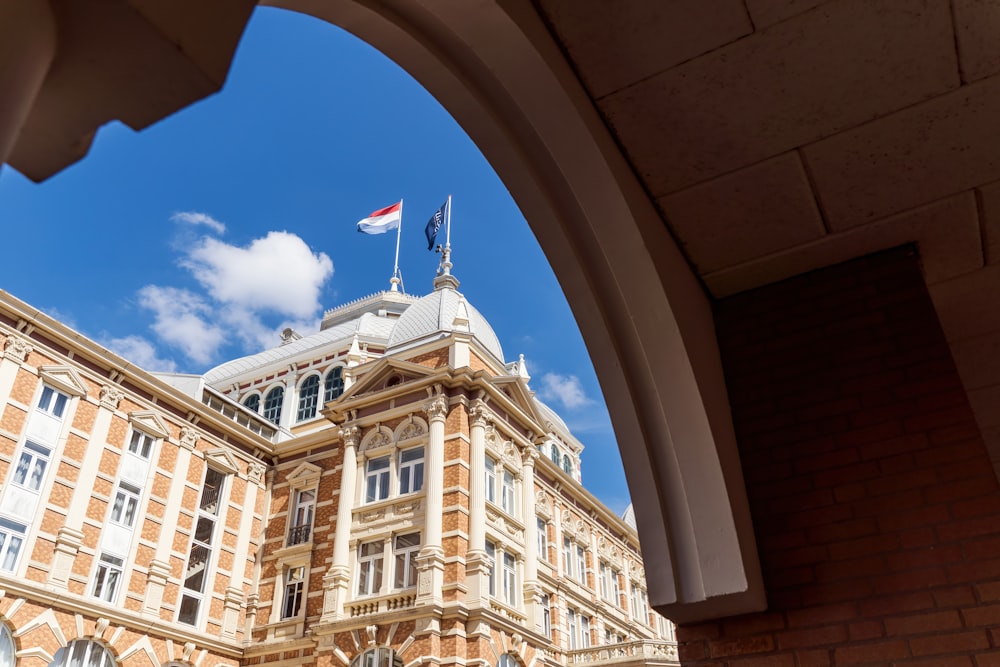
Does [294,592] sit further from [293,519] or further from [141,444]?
[141,444]

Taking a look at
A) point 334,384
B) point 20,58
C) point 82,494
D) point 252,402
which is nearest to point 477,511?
point 82,494

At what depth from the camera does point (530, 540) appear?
18.6 meters

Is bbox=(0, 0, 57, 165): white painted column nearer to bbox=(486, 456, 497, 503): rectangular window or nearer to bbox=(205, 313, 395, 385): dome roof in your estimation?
bbox=(486, 456, 497, 503): rectangular window

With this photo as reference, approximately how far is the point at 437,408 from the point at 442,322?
11.8 ft

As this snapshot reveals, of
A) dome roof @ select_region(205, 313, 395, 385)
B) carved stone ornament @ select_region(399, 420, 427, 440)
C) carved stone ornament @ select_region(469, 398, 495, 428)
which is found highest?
dome roof @ select_region(205, 313, 395, 385)

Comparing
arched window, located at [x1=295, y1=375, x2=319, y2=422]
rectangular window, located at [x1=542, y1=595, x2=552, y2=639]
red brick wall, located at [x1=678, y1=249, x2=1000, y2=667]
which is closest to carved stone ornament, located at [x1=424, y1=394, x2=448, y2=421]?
rectangular window, located at [x1=542, y1=595, x2=552, y2=639]

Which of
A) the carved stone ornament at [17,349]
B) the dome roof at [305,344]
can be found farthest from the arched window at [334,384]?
the carved stone ornament at [17,349]

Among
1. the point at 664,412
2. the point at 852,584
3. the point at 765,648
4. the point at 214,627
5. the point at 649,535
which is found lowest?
the point at 765,648

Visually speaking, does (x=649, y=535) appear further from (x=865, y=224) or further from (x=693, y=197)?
(x=865, y=224)

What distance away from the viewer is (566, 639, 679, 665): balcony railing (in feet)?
60.8

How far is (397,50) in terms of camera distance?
7.46 ft

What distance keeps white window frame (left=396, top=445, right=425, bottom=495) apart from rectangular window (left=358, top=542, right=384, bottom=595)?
1397 mm

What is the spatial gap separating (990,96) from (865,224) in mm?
634

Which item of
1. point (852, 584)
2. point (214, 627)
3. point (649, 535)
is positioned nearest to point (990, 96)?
point (852, 584)
